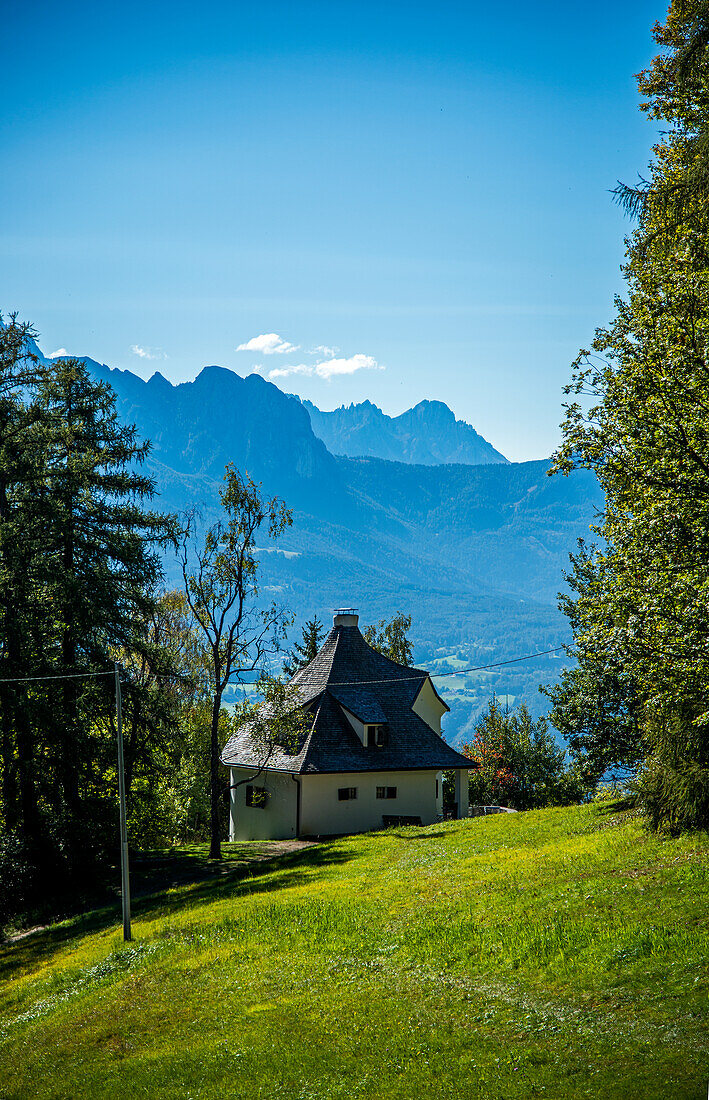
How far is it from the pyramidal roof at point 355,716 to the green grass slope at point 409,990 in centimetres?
1819

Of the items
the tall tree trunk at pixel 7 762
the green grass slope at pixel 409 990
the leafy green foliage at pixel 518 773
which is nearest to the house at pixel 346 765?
the tall tree trunk at pixel 7 762

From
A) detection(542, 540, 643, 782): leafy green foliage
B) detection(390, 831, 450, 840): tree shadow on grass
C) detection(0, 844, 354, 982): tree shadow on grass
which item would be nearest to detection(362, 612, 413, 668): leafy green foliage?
detection(390, 831, 450, 840): tree shadow on grass

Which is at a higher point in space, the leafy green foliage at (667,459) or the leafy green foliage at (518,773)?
the leafy green foliage at (667,459)

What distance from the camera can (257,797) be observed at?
42.5m

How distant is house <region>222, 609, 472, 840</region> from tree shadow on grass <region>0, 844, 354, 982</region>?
6.70 meters

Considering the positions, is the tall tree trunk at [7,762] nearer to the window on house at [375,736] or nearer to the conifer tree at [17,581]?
the conifer tree at [17,581]

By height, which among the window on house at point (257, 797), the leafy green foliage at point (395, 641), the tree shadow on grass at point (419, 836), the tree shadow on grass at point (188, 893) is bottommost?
the tree shadow on grass at point (188, 893)

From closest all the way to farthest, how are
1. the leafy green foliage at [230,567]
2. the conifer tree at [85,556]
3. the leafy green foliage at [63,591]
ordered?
the leafy green foliage at [63,591]
the conifer tree at [85,556]
the leafy green foliage at [230,567]

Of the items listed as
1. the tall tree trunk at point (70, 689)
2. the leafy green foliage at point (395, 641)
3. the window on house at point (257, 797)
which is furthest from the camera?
the leafy green foliage at point (395, 641)

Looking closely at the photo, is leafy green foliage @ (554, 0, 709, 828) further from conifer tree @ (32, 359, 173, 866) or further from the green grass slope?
conifer tree @ (32, 359, 173, 866)

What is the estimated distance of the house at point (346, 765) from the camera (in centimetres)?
4222

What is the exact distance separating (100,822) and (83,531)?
36.3ft

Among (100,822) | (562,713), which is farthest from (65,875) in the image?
(562,713)

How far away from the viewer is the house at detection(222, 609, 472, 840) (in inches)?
1662
